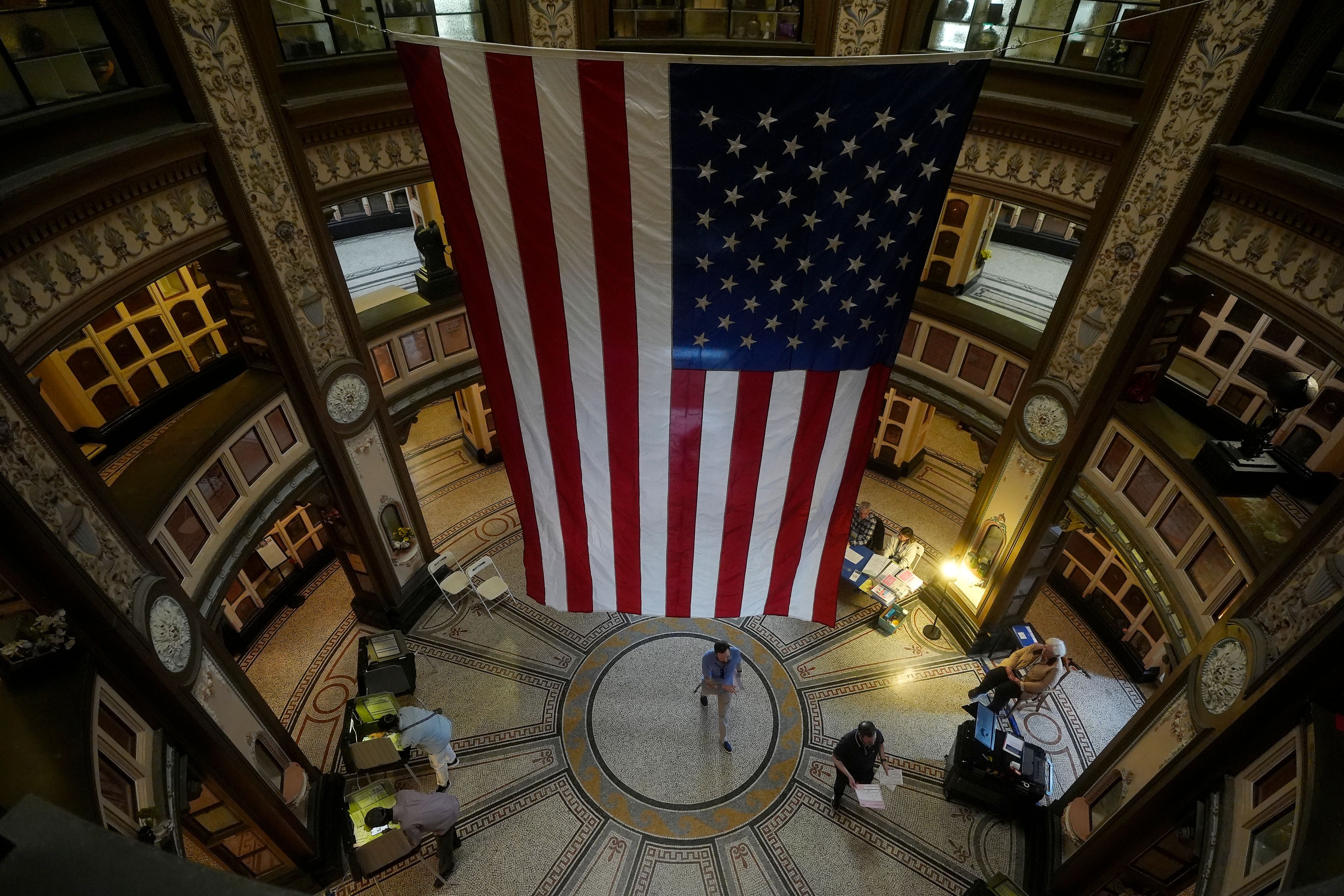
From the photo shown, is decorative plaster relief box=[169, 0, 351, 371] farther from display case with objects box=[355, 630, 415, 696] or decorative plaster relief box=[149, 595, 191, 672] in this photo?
display case with objects box=[355, 630, 415, 696]

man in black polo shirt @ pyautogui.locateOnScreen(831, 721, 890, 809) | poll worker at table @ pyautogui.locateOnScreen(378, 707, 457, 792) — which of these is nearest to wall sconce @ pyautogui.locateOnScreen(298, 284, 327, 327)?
poll worker at table @ pyautogui.locateOnScreen(378, 707, 457, 792)

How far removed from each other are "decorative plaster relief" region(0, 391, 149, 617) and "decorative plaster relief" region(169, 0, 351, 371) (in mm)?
2970

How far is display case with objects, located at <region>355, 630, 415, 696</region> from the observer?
9.08 meters

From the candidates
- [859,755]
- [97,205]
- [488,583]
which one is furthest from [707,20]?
[859,755]

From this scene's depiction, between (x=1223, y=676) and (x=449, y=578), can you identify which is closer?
(x=1223, y=676)

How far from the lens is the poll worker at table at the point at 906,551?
11.0 meters

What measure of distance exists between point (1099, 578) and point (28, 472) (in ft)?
41.6

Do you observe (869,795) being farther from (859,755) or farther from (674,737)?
(674,737)

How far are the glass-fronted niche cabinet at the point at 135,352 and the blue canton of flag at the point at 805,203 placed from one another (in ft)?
19.8

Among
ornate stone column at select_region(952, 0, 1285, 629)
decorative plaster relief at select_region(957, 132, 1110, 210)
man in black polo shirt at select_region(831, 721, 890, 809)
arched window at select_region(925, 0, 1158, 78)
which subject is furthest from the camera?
man in black polo shirt at select_region(831, 721, 890, 809)

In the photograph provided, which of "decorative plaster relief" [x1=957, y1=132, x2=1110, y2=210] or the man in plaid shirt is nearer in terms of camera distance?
"decorative plaster relief" [x1=957, y1=132, x2=1110, y2=210]

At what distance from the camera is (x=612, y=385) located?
4926 millimetres

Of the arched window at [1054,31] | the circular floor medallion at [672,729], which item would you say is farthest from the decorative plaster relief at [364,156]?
the circular floor medallion at [672,729]

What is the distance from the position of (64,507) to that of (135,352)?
4.82m
